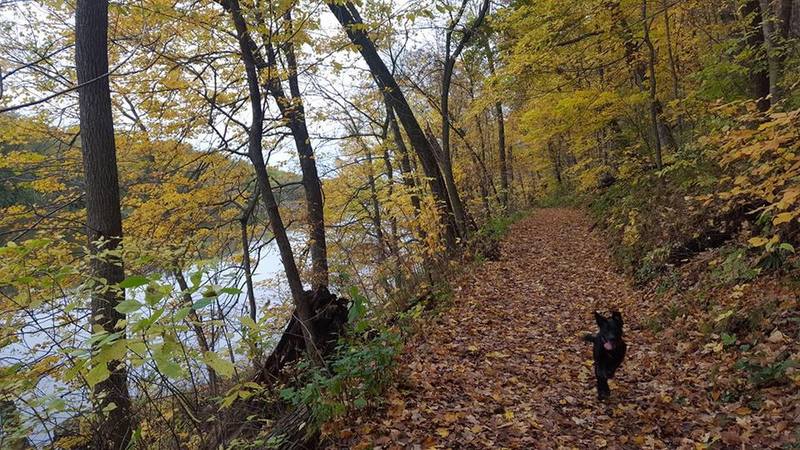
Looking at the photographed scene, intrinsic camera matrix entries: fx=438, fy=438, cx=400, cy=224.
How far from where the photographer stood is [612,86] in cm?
1250

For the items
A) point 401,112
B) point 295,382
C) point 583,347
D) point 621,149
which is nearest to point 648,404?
point 583,347

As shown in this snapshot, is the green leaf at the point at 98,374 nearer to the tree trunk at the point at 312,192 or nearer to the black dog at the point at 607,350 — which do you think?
the black dog at the point at 607,350

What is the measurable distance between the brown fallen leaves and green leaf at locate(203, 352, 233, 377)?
240 cm

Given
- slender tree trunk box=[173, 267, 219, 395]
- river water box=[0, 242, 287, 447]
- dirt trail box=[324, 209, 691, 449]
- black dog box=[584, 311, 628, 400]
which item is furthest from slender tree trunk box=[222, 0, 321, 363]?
black dog box=[584, 311, 628, 400]

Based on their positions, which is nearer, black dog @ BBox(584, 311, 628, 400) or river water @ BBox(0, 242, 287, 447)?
river water @ BBox(0, 242, 287, 447)

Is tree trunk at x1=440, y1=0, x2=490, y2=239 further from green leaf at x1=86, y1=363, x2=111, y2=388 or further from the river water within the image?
green leaf at x1=86, y1=363, x2=111, y2=388

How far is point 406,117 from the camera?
10.5 m

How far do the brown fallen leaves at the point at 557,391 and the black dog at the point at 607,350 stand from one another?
9.5 inches

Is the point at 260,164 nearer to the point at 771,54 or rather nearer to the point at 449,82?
the point at 771,54

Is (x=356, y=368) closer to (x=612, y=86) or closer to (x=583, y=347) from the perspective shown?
(x=583, y=347)

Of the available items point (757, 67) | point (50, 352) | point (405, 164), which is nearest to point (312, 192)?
point (405, 164)

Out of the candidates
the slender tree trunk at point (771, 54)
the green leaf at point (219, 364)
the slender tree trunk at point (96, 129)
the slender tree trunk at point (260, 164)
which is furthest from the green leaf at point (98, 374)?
the slender tree trunk at point (771, 54)

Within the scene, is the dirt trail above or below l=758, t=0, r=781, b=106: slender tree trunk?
below

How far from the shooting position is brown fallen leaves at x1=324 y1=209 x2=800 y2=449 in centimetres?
384
